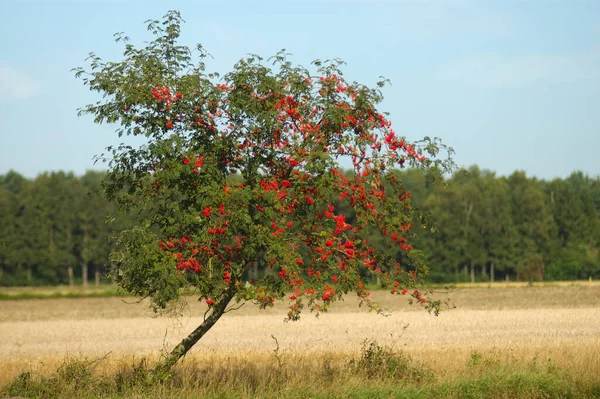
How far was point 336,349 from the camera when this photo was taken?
75.6 feet

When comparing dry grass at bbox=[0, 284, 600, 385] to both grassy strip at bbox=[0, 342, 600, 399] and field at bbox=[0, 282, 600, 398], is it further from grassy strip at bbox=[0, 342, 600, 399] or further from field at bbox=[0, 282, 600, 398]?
grassy strip at bbox=[0, 342, 600, 399]

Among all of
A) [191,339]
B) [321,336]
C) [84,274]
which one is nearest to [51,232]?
[84,274]

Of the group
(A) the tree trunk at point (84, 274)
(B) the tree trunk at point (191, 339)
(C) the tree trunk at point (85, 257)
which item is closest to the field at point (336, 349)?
(B) the tree trunk at point (191, 339)

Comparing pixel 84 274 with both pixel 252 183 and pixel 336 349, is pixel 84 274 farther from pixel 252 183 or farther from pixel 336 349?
pixel 252 183

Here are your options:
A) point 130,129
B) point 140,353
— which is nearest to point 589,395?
point 130,129

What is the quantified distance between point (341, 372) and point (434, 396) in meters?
2.56

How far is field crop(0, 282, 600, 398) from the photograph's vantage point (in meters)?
13.7

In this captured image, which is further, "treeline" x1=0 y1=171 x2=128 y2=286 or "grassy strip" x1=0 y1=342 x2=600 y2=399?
"treeline" x1=0 y1=171 x2=128 y2=286

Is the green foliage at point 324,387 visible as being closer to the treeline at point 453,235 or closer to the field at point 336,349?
the field at point 336,349

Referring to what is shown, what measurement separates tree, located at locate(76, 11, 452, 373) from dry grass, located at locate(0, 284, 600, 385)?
1.74 meters

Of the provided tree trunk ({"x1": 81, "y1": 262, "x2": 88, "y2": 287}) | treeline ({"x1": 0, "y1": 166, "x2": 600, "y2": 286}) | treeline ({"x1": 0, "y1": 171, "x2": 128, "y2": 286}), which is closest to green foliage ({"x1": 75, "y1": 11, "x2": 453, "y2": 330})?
treeline ({"x1": 0, "y1": 166, "x2": 600, "y2": 286})

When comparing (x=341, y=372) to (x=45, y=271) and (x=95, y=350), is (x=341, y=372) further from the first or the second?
(x=45, y=271)

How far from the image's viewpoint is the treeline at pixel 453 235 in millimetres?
95875

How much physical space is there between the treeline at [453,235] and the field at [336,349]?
130 ft
